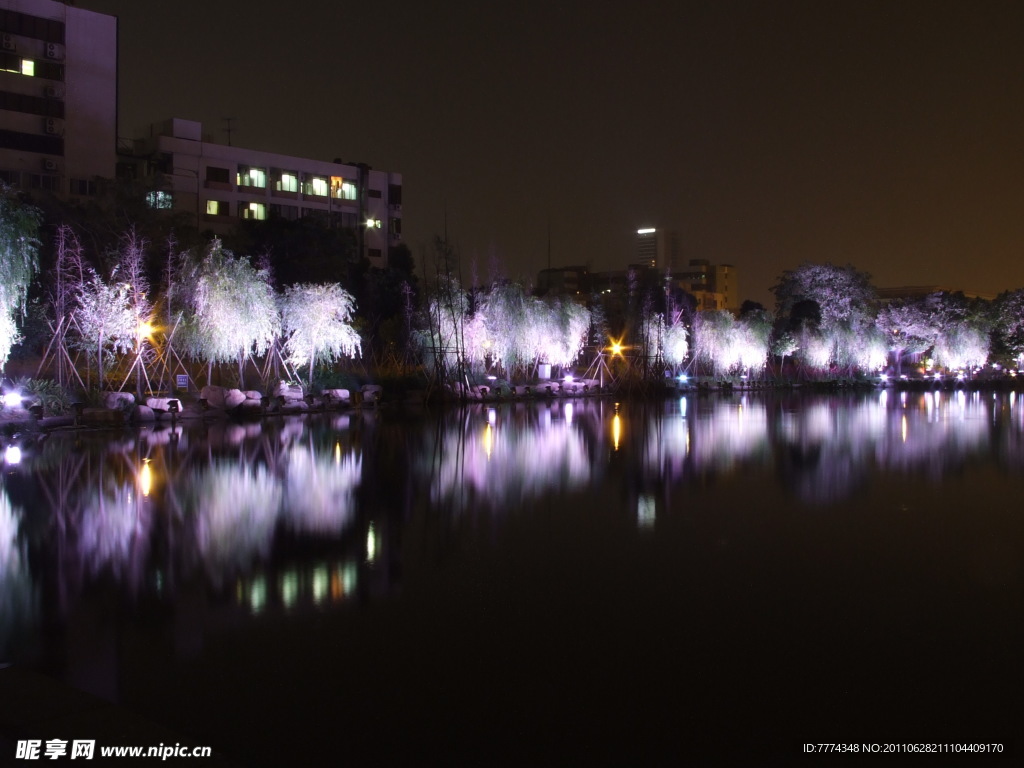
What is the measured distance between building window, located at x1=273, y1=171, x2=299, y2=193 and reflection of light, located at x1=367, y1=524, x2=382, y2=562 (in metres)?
55.5

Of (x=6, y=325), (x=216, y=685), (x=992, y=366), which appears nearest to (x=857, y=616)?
(x=216, y=685)

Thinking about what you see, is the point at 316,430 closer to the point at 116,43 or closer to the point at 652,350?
the point at 652,350

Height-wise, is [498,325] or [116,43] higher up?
[116,43]

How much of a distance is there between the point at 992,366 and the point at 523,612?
265 ft

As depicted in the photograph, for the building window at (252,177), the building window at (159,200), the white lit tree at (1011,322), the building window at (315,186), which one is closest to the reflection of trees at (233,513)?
the building window at (159,200)

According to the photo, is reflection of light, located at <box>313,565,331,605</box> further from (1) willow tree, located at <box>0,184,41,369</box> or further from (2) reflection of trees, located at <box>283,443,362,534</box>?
(1) willow tree, located at <box>0,184,41,369</box>

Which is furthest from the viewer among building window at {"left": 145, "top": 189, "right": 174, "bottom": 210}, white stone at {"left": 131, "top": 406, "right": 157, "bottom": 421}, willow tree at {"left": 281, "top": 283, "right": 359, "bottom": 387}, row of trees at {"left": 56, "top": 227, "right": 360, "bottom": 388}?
building window at {"left": 145, "top": 189, "right": 174, "bottom": 210}

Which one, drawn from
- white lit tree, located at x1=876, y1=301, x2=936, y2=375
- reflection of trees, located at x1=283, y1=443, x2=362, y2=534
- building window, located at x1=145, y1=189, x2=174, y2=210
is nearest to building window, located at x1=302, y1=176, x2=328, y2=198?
building window, located at x1=145, y1=189, x2=174, y2=210

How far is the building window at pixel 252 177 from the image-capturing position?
2307 inches

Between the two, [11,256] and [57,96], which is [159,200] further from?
[11,256]

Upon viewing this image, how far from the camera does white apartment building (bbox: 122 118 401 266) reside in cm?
5397

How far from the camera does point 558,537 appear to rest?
Answer: 9.45 m

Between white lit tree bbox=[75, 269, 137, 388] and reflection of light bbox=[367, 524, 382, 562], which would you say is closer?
reflection of light bbox=[367, 524, 382, 562]

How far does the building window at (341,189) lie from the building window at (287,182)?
2.85 meters
